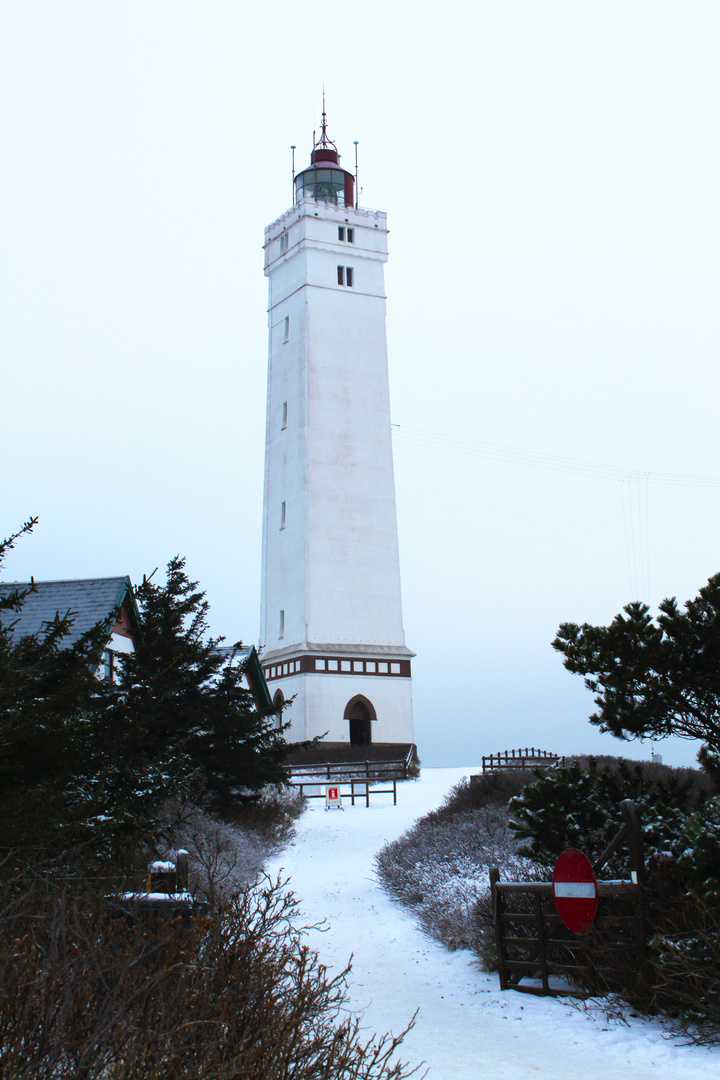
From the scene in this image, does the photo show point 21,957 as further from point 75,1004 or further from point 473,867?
point 473,867

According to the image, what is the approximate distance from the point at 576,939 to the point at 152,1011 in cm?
626

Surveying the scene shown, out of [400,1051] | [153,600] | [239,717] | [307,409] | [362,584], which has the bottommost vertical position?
[400,1051]

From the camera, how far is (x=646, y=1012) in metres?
9.12

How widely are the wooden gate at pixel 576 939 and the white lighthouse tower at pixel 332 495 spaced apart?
3096 centimetres

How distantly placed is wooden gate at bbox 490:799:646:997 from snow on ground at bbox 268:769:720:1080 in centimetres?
30

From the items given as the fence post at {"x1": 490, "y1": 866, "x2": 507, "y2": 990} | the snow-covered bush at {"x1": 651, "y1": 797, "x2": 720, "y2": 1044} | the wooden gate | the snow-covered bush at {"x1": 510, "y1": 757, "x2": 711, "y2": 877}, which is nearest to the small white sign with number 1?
the snow-covered bush at {"x1": 510, "y1": 757, "x2": 711, "y2": 877}

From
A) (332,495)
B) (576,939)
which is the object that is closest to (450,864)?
(576,939)

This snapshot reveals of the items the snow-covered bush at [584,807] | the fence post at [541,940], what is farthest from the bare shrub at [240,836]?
the fence post at [541,940]

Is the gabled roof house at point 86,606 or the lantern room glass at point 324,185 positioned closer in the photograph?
the gabled roof house at point 86,606

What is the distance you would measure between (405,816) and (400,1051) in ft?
55.3

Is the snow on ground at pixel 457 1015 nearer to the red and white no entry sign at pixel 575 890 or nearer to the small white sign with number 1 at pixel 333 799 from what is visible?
the red and white no entry sign at pixel 575 890

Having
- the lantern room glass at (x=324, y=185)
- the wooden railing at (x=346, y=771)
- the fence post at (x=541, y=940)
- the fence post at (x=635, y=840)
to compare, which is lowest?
the fence post at (x=541, y=940)

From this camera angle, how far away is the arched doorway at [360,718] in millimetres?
42562

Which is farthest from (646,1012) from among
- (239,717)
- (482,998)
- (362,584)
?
(362,584)
